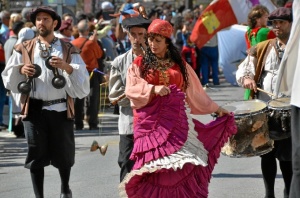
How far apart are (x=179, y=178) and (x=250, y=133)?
1124mm

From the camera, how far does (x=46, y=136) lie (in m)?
9.29

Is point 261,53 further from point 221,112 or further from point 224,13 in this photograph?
point 224,13

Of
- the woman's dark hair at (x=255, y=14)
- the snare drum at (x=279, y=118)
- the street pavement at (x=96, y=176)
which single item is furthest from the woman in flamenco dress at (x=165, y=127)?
Answer: the woman's dark hair at (x=255, y=14)

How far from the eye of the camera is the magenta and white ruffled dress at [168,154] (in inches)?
311

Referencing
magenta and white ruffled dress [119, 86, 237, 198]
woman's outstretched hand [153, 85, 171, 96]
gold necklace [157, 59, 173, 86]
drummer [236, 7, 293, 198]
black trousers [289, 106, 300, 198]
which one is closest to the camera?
black trousers [289, 106, 300, 198]

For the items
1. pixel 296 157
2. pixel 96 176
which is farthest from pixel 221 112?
pixel 96 176

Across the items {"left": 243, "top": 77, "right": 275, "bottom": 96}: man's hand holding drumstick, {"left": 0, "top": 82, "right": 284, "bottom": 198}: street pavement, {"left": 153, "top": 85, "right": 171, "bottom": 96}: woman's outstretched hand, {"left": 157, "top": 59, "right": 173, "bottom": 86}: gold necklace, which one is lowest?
{"left": 0, "top": 82, "right": 284, "bottom": 198}: street pavement

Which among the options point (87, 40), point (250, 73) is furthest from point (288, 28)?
point (87, 40)

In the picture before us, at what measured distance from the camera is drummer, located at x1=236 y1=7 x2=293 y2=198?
921 centimetres

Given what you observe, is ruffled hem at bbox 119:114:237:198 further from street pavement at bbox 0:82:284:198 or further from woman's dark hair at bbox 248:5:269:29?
woman's dark hair at bbox 248:5:269:29

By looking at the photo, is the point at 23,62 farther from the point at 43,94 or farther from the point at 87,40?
the point at 87,40

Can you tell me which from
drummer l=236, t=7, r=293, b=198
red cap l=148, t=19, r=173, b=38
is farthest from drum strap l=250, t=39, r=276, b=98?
red cap l=148, t=19, r=173, b=38

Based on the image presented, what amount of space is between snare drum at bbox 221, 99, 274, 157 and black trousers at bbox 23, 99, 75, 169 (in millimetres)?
1445

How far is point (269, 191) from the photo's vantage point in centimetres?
952
